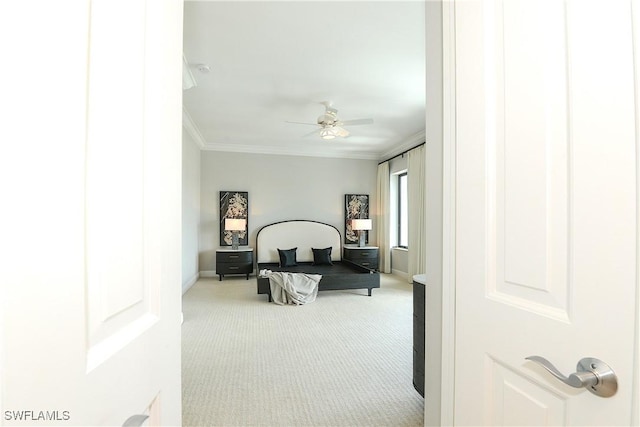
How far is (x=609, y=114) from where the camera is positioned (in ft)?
2.00

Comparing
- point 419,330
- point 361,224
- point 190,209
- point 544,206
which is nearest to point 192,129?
point 190,209

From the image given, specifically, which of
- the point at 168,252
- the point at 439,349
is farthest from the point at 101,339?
the point at 439,349

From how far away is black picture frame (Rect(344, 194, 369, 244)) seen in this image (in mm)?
7043

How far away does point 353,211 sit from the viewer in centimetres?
709

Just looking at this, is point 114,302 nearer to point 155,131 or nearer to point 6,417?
point 6,417

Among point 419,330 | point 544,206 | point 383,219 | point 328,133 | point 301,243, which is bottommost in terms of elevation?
point 419,330

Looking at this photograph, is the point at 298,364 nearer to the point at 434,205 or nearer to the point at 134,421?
the point at 434,205

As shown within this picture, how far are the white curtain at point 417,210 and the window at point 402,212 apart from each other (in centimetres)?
93

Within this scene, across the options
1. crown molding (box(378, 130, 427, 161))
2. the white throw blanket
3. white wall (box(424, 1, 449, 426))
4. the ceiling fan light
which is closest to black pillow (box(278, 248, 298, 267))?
the white throw blanket

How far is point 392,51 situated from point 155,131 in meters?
2.73

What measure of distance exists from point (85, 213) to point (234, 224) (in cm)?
564

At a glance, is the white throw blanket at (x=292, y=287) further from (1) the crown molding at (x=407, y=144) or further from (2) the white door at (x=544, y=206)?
(2) the white door at (x=544, y=206)

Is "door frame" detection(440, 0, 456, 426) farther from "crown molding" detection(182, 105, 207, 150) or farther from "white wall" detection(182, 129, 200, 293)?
"white wall" detection(182, 129, 200, 293)

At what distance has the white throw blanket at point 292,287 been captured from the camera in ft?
14.3
